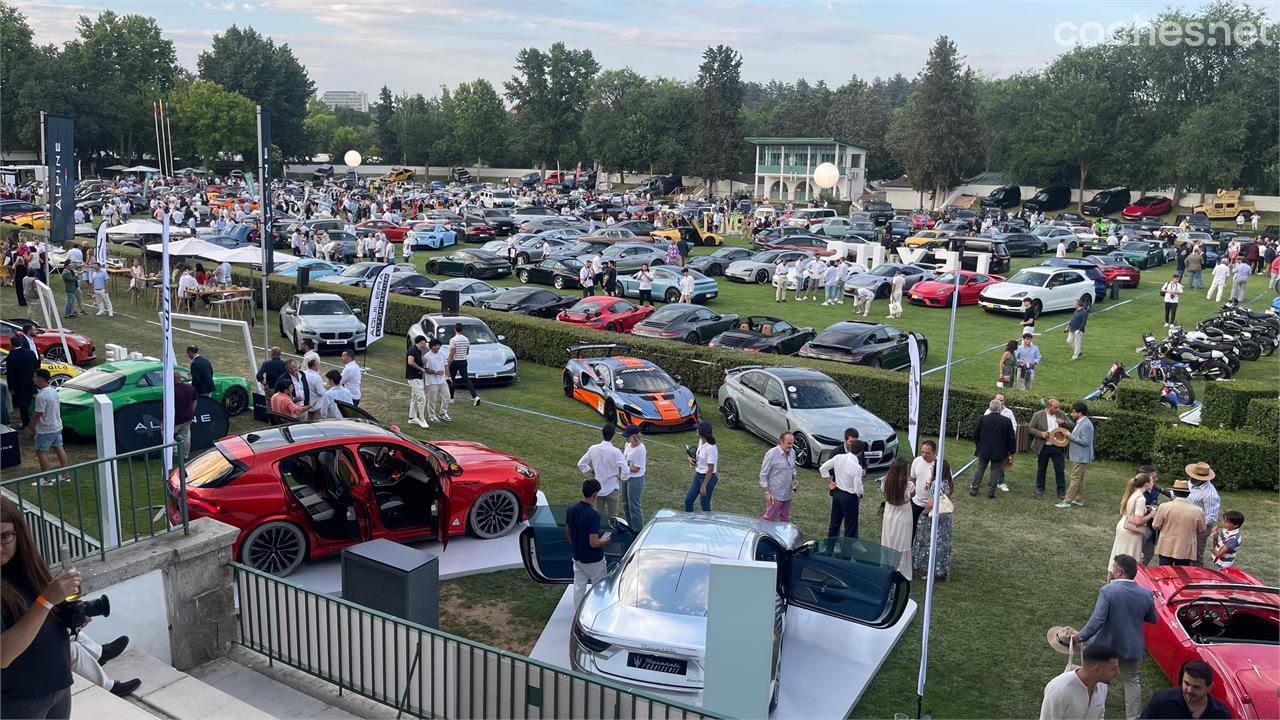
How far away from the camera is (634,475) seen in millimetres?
12344

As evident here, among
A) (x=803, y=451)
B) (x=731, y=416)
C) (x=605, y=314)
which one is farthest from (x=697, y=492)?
(x=605, y=314)

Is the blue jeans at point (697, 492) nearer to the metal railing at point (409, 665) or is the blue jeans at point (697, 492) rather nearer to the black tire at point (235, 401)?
the metal railing at point (409, 665)

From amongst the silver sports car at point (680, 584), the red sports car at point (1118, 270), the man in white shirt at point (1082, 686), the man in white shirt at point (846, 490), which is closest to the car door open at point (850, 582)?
the silver sports car at point (680, 584)

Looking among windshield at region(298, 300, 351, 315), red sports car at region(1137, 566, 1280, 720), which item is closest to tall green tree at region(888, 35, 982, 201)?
windshield at region(298, 300, 351, 315)

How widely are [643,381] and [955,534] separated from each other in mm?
7222

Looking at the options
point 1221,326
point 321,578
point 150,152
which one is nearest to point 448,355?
point 321,578

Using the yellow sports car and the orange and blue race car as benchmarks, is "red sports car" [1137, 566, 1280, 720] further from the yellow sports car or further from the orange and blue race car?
the yellow sports car

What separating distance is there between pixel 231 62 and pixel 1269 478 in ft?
363

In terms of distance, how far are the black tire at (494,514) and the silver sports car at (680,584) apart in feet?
5.32

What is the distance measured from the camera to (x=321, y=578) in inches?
407

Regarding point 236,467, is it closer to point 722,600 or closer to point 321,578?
point 321,578

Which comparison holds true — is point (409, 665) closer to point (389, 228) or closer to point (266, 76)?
point (389, 228)

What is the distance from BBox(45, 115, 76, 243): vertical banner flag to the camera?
22547 millimetres

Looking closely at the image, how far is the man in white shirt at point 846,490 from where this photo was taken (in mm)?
11805
